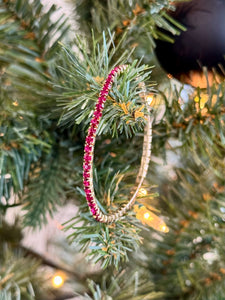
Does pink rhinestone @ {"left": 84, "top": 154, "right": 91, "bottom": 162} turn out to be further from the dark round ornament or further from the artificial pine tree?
the dark round ornament

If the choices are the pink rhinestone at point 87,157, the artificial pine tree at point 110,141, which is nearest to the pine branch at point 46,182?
the artificial pine tree at point 110,141

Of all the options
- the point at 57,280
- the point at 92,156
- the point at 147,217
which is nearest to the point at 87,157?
the point at 92,156

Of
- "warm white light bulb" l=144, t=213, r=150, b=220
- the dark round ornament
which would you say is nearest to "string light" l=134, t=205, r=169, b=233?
"warm white light bulb" l=144, t=213, r=150, b=220

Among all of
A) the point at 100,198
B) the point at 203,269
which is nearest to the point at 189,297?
the point at 203,269

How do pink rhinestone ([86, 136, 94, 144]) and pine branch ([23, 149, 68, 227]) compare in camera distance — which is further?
pine branch ([23, 149, 68, 227])

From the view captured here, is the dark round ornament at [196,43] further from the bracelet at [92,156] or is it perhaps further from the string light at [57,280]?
the string light at [57,280]

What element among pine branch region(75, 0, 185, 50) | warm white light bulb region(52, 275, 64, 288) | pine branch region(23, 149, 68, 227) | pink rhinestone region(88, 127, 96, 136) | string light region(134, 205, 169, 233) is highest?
pine branch region(75, 0, 185, 50)

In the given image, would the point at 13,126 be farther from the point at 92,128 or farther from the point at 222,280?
the point at 222,280
